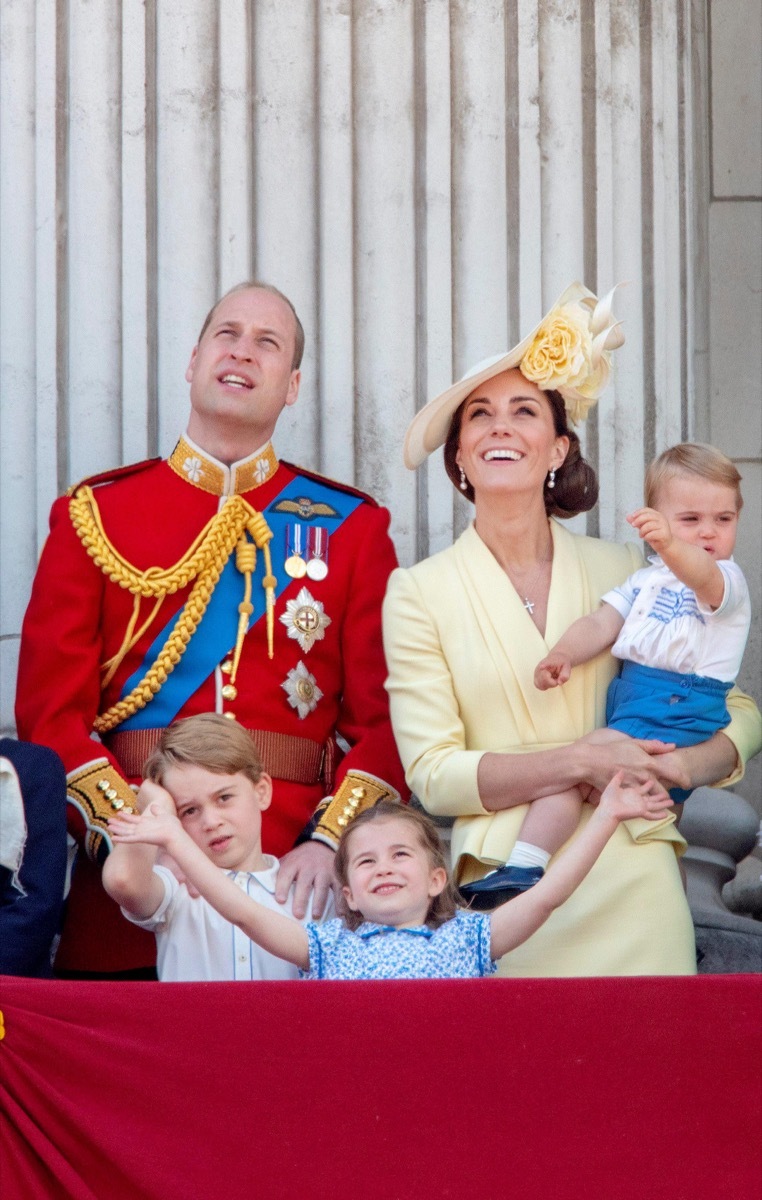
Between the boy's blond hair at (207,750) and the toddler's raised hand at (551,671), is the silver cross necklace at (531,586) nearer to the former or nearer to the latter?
the toddler's raised hand at (551,671)

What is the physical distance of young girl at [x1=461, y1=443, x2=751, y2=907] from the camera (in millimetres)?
3521

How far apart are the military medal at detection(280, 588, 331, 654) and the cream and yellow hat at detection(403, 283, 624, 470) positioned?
Answer: 16.2 inches

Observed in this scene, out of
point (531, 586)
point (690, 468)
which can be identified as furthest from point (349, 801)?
point (690, 468)

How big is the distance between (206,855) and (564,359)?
1146 mm

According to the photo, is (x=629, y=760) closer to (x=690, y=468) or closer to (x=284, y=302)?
(x=690, y=468)

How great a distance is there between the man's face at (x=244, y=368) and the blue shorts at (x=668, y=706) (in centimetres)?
97

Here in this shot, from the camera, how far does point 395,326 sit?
15.5 ft

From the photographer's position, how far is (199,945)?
135 inches

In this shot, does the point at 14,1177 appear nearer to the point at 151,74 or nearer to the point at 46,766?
the point at 46,766

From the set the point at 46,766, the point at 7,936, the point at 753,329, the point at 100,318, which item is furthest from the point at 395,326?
the point at 7,936

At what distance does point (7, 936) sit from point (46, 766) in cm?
31

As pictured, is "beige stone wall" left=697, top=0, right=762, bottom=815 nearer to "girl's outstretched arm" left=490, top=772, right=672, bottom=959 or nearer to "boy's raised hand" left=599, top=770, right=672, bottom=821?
"boy's raised hand" left=599, top=770, right=672, bottom=821

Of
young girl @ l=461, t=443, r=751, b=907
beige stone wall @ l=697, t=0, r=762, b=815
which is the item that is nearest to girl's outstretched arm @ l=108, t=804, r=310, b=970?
young girl @ l=461, t=443, r=751, b=907

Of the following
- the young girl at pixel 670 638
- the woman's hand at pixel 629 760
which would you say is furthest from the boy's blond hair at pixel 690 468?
the woman's hand at pixel 629 760
